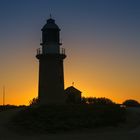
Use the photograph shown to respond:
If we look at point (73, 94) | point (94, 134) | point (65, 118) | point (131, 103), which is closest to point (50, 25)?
point (73, 94)

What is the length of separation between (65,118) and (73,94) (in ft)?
62.6

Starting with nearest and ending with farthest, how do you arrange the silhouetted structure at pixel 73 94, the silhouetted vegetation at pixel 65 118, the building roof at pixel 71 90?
the silhouetted vegetation at pixel 65 118 → the silhouetted structure at pixel 73 94 → the building roof at pixel 71 90

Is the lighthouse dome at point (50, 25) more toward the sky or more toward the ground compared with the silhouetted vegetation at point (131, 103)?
more toward the sky

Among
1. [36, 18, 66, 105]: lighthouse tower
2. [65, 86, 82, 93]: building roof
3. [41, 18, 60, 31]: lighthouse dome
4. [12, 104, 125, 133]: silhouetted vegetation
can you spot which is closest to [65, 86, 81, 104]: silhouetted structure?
[65, 86, 82, 93]: building roof

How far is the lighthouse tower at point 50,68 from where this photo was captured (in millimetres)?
49094

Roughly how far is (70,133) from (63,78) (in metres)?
14.6

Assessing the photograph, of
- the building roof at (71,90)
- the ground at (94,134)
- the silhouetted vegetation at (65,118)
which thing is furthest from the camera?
the building roof at (71,90)

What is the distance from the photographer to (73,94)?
58.3 m

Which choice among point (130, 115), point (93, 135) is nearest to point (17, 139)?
point (93, 135)

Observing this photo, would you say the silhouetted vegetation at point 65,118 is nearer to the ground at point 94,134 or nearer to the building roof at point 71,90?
the ground at point 94,134

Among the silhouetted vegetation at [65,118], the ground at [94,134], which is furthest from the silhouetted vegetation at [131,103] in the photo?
the ground at [94,134]

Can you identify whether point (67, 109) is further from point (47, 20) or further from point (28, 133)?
point (47, 20)

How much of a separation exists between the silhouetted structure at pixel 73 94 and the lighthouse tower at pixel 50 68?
7.62m

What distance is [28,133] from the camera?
119 feet
